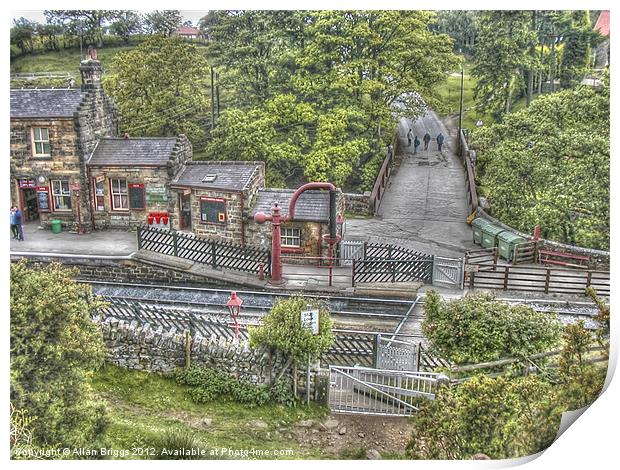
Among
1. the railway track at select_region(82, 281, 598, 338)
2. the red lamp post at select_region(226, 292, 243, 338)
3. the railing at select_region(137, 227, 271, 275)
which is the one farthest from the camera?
the railing at select_region(137, 227, 271, 275)

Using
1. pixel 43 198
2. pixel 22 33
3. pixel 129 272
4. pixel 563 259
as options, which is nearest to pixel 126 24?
pixel 22 33

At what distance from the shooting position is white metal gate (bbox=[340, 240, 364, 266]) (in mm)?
13680

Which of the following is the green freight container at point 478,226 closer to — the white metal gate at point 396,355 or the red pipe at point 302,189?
the red pipe at point 302,189

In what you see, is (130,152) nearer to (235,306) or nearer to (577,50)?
(235,306)

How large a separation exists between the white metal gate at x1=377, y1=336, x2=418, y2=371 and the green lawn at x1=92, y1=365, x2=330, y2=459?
135 centimetres

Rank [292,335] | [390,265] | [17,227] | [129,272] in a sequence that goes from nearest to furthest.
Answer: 1. [292,335]
2. [17,227]
3. [390,265]
4. [129,272]

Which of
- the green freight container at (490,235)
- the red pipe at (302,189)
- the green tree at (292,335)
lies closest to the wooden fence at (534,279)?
the green freight container at (490,235)

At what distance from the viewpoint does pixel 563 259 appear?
13383 millimetres

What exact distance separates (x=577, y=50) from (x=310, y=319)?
7311mm

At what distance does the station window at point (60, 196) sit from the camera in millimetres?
13039

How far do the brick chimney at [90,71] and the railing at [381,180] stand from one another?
5.90 metres

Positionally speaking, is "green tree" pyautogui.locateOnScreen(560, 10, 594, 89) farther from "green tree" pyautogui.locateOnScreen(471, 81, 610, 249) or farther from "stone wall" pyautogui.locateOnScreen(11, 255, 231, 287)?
"stone wall" pyautogui.locateOnScreen(11, 255, 231, 287)

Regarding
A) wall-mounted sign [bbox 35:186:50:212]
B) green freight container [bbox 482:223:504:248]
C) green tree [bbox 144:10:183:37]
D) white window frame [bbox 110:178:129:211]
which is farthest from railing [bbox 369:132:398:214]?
wall-mounted sign [bbox 35:186:50:212]
